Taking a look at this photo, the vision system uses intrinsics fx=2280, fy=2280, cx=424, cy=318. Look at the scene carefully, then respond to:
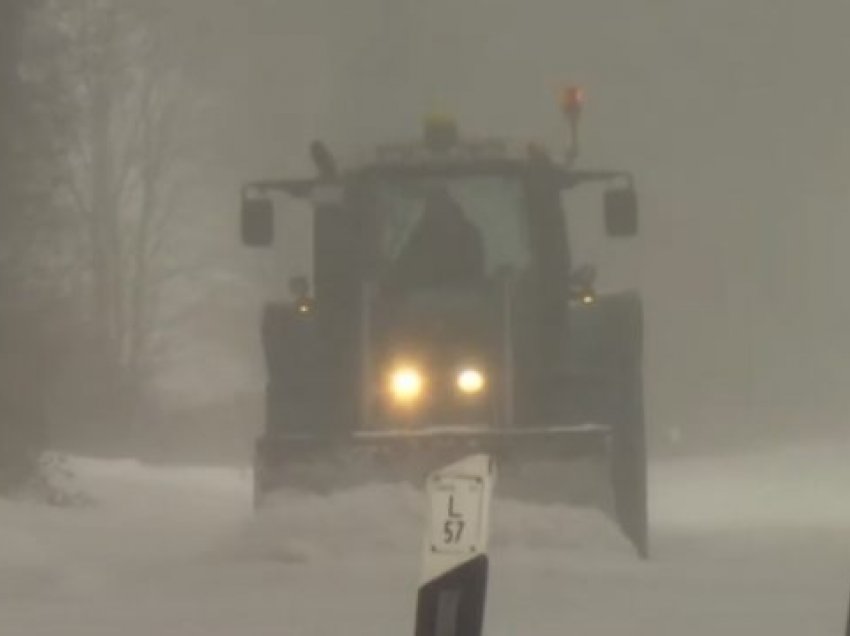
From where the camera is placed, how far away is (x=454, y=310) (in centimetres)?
1105

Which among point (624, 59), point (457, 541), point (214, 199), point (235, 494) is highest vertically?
point (624, 59)

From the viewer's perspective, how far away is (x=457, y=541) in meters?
3.81

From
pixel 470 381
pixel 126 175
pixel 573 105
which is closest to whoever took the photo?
pixel 470 381

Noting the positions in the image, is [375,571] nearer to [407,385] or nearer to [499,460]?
[499,460]

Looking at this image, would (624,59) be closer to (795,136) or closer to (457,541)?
(795,136)

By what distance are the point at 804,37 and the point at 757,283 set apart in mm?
3078

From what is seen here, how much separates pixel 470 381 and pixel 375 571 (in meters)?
1.66

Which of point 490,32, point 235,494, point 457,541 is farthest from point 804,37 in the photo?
point 457,541

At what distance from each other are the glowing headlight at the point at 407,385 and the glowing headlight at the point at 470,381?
190mm

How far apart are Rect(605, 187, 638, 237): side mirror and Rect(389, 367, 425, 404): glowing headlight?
116 cm

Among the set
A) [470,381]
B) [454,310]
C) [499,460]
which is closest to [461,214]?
[454,310]

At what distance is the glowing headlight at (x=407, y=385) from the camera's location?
10.9m

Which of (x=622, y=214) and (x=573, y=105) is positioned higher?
(x=573, y=105)

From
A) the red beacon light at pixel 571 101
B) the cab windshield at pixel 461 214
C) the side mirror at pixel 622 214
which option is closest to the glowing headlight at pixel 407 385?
the cab windshield at pixel 461 214
